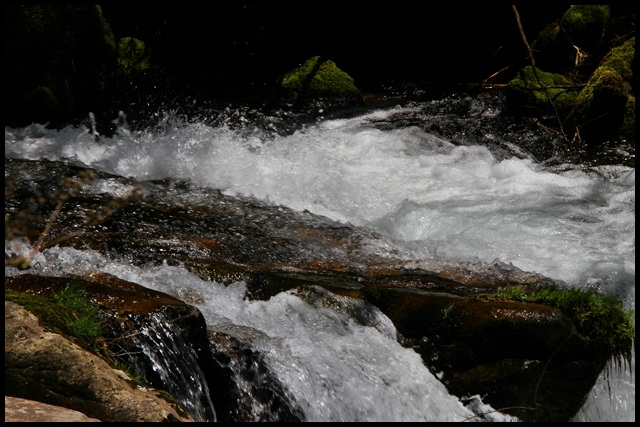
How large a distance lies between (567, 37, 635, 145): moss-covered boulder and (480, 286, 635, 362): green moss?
18.9 ft

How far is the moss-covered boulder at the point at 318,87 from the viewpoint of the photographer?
11148 mm

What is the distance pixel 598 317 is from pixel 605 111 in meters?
6.23

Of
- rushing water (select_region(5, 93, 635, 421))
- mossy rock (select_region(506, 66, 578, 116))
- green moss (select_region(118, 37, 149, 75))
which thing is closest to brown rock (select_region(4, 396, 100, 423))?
rushing water (select_region(5, 93, 635, 421))

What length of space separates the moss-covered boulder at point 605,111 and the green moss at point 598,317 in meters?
5.75

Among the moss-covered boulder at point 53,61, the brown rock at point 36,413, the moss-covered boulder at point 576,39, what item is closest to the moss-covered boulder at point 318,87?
the moss-covered boulder at point 53,61

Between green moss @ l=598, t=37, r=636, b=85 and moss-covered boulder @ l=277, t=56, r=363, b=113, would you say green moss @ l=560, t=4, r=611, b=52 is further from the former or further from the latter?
moss-covered boulder @ l=277, t=56, r=363, b=113

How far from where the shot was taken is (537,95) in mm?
10695

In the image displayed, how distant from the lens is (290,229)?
22.1ft

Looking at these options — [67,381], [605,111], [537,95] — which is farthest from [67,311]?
[537,95]

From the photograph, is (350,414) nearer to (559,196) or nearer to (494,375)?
(494,375)

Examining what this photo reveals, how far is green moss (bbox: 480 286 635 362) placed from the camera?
14.9 feet

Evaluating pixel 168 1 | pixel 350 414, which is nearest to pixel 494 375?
pixel 350 414

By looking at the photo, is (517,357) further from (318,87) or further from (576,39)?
(576,39)

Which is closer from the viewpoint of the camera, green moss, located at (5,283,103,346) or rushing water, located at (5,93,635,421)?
green moss, located at (5,283,103,346)
